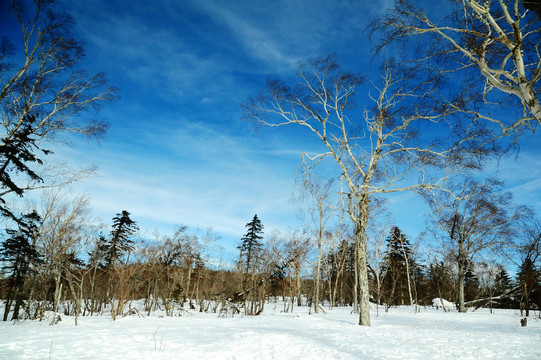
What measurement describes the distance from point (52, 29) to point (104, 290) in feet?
97.5

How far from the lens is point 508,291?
30.9 meters

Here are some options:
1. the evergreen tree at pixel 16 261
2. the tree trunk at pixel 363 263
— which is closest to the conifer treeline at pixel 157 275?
the evergreen tree at pixel 16 261

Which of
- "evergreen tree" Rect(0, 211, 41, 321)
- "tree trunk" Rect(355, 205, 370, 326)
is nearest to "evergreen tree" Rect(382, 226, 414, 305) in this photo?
"tree trunk" Rect(355, 205, 370, 326)

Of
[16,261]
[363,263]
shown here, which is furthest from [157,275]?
[363,263]

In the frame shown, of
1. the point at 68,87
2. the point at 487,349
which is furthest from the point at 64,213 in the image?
the point at 487,349

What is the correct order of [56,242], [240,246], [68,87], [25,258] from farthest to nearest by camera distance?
[240,246]
[25,258]
[56,242]
[68,87]

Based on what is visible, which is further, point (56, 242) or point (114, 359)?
point (56, 242)

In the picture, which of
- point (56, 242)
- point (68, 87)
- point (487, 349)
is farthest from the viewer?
point (56, 242)

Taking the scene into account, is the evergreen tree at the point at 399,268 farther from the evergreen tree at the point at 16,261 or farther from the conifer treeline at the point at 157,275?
the evergreen tree at the point at 16,261

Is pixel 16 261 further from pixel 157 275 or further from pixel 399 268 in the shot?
pixel 399 268

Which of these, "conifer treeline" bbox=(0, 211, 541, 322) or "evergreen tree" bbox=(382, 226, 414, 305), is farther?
"evergreen tree" bbox=(382, 226, 414, 305)

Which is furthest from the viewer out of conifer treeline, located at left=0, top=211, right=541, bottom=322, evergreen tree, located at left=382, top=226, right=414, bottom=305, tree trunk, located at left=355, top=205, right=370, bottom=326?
evergreen tree, located at left=382, top=226, right=414, bottom=305

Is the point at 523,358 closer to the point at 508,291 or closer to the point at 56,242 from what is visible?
the point at 56,242

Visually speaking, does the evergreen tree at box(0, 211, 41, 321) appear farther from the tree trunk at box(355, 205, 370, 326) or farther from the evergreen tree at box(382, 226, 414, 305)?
A: the evergreen tree at box(382, 226, 414, 305)
